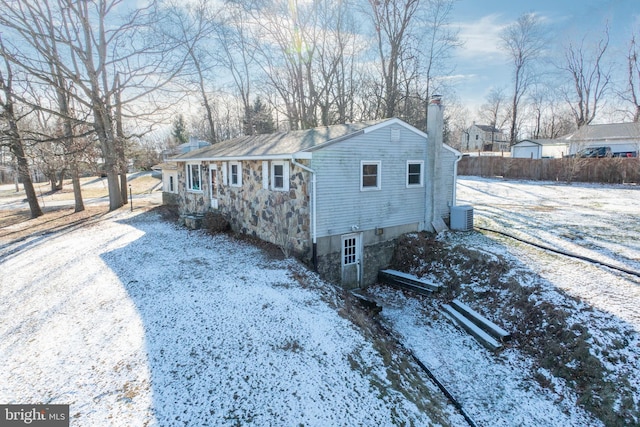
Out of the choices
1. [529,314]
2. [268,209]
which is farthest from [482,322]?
[268,209]

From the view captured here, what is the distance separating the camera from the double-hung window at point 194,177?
1481 centimetres

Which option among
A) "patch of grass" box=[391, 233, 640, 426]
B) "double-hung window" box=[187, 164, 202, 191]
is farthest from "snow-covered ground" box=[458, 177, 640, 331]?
"double-hung window" box=[187, 164, 202, 191]

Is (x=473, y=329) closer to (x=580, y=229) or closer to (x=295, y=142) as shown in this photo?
(x=580, y=229)

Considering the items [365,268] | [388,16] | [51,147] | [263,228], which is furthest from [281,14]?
[365,268]

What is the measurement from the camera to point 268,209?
1110 cm

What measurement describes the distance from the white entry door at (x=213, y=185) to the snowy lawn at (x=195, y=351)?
5.24m

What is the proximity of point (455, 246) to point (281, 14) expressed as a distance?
1807 cm

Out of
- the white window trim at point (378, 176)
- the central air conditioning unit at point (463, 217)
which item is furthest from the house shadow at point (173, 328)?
the central air conditioning unit at point (463, 217)

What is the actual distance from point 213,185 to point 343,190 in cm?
623

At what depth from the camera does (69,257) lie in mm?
9898

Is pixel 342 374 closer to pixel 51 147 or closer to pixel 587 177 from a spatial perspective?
pixel 51 147

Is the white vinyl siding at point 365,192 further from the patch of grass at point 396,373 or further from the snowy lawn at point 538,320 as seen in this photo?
the patch of grass at point 396,373

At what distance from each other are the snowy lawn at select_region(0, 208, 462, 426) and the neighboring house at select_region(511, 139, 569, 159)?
114ft

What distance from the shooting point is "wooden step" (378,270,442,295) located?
31.7 feet
